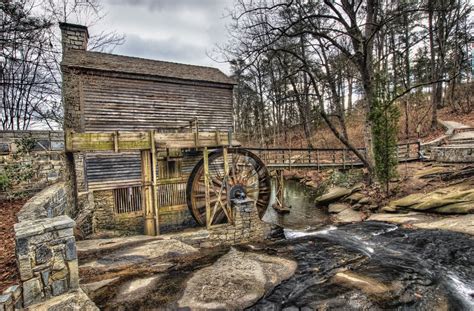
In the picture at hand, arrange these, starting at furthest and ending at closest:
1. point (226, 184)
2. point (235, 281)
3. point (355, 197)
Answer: point (355, 197), point (226, 184), point (235, 281)

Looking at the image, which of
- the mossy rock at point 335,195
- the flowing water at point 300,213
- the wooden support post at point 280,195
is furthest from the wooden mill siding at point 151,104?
the mossy rock at point 335,195

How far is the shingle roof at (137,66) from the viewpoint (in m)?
10.8

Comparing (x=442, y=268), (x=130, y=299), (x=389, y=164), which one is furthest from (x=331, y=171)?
(x=130, y=299)

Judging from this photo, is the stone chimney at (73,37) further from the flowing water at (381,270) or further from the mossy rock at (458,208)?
the mossy rock at (458,208)

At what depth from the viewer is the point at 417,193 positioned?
961 centimetres

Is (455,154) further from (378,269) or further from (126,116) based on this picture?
(126,116)

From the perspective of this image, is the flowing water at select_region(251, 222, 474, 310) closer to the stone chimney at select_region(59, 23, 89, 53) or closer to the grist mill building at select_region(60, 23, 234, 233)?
the grist mill building at select_region(60, 23, 234, 233)

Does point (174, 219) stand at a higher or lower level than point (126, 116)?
lower

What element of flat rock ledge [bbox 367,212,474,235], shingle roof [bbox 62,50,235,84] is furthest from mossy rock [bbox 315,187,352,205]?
shingle roof [bbox 62,50,235,84]

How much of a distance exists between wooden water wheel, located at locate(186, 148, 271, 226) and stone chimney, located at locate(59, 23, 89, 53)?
28.5 ft

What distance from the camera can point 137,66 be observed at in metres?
12.1

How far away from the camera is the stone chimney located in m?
12.1

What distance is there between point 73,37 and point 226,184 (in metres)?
10.8

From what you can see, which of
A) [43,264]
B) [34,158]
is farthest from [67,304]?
[34,158]
